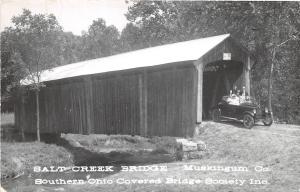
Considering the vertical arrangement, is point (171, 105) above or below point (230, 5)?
below

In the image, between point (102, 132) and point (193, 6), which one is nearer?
point (102, 132)

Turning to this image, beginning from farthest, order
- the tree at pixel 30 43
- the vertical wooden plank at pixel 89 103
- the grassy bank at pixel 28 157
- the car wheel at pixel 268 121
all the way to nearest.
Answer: the tree at pixel 30 43 → the vertical wooden plank at pixel 89 103 → the grassy bank at pixel 28 157 → the car wheel at pixel 268 121

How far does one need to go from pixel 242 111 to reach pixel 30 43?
1155 cm

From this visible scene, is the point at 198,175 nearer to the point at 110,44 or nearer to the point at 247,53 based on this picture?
the point at 247,53

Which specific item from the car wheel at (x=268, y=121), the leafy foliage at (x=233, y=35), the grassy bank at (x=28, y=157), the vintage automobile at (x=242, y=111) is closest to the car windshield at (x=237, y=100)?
the vintage automobile at (x=242, y=111)

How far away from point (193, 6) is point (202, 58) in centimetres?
1377

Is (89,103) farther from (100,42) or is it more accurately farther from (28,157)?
(100,42)

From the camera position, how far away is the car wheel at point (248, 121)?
557 inches

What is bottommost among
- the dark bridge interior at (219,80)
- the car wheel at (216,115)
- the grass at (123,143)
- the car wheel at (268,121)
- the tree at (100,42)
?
the grass at (123,143)

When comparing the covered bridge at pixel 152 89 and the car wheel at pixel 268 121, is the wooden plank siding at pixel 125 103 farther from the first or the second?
the car wheel at pixel 268 121

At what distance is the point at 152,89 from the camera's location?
1541 centimetres

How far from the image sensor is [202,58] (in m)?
14.0

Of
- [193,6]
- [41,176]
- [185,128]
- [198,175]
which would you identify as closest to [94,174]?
[41,176]

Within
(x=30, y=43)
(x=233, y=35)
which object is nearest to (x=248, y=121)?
(x=30, y=43)
